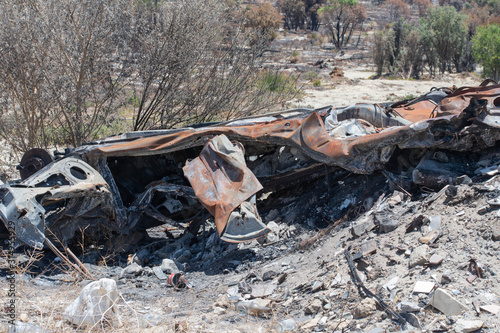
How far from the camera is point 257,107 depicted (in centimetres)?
1227

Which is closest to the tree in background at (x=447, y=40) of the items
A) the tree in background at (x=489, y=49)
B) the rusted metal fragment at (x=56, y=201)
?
the tree in background at (x=489, y=49)

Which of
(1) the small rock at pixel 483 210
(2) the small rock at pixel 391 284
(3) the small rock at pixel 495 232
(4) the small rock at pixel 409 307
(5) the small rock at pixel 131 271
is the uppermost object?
(1) the small rock at pixel 483 210

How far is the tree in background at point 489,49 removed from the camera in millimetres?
19719

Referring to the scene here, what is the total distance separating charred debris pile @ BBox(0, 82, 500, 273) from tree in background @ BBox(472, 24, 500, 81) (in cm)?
1455

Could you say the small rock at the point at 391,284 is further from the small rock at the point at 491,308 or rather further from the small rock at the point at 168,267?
the small rock at the point at 168,267

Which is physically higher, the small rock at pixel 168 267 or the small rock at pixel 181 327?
the small rock at pixel 181 327

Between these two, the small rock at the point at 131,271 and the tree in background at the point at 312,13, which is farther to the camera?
the tree in background at the point at 312,13

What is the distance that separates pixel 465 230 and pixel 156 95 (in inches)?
318

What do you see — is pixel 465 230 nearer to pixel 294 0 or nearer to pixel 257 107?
pixel 257 107

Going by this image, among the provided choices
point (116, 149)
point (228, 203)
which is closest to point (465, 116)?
point (228, 203)

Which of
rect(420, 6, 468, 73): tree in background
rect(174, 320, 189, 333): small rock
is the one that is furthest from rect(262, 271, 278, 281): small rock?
rect(420, 6, 468, 73): tree in background

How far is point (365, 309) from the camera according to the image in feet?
13.1

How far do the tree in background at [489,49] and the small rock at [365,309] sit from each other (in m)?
18.8

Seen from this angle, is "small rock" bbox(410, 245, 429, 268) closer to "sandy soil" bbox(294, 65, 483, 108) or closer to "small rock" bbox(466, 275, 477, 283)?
"small rock" bbox(466, 275, 477, 283)
